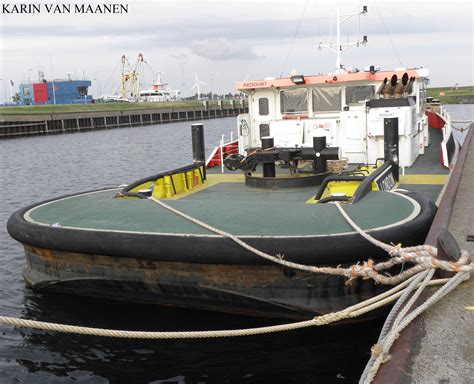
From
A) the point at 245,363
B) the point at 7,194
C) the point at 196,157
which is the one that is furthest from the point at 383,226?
the point at 7,194

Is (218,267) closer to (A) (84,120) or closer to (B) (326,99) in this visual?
(B) (326,99)

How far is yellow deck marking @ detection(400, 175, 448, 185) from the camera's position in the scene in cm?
1022

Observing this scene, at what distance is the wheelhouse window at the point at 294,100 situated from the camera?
12.6 m

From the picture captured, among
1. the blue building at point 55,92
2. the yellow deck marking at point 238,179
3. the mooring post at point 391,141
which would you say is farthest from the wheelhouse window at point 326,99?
the blue building at point 55,92

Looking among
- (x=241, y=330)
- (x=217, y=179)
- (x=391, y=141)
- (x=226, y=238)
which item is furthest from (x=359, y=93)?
(x=241, y=330)

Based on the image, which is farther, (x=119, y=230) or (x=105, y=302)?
(x=105, y=302)

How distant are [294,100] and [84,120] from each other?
54.6 meters

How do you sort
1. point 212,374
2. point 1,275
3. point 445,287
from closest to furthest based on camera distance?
point 445,287 → point 212,374 → point 1,275

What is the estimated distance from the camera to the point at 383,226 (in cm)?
608

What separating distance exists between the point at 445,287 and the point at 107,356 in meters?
4.16

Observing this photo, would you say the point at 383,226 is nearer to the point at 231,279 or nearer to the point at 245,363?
the point at 231,279

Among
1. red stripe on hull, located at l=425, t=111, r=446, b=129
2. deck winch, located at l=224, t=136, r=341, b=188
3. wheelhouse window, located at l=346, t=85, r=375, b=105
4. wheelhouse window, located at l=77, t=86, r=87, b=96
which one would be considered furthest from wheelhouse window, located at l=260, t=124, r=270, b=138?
wheelhouse window, located at l=77, t=86, r=87, b=96

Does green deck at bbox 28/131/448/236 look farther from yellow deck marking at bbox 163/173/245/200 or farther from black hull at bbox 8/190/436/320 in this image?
yellow deck marking at bbox 163/173/245/200

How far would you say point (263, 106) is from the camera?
13125 millimetres
